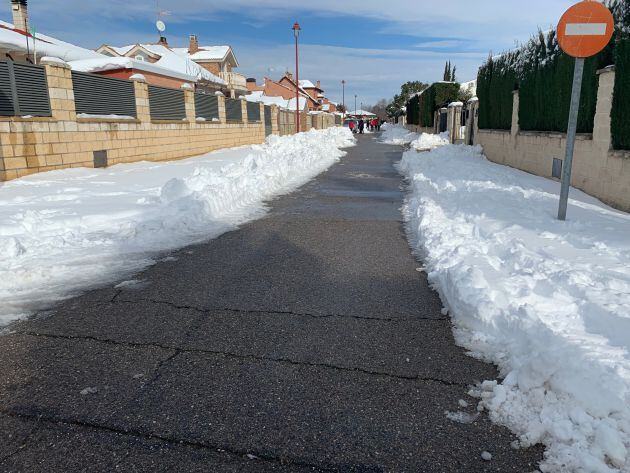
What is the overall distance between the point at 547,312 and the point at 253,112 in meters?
27.5

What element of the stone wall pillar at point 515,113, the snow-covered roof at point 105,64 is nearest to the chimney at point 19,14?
the snow-covered roof at point 105,64

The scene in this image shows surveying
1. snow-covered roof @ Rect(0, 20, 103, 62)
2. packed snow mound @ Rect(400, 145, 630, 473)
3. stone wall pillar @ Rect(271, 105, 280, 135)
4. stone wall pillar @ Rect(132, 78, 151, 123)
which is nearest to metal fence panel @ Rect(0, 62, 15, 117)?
stone wall pillar @ Rect(132, 78, 151, 123)

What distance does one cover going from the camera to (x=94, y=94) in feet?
45.4

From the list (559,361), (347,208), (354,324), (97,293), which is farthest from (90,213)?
(559,361)

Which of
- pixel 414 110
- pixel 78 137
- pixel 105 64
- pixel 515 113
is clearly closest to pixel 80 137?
pixel 78 137

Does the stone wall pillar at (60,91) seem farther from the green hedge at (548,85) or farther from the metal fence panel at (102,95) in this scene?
the green hedge at (548,85)

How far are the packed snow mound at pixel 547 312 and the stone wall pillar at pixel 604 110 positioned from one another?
5.19 feet

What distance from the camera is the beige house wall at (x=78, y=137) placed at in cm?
1095

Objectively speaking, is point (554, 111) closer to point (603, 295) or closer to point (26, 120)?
point (603, 295)

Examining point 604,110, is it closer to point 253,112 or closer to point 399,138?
point 253,112

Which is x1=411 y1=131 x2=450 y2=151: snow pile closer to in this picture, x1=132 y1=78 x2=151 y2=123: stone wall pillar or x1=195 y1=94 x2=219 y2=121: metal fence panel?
x1=195 y1=94 x2=219 y2=121: metal fence panel

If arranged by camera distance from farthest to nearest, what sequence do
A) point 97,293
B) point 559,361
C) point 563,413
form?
point 97,293 → point 559,361 → point 563,413

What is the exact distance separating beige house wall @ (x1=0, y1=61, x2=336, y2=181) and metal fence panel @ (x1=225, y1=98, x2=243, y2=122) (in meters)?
4.61

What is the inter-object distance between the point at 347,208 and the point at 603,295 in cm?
621
